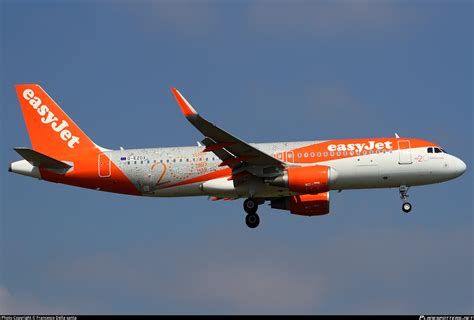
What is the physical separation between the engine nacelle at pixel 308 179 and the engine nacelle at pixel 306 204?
4.00m

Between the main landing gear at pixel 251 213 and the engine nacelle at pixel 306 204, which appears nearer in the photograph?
the main landing gear at pixel 251 213

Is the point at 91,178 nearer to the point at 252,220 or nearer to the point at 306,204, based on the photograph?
the point at 252,220

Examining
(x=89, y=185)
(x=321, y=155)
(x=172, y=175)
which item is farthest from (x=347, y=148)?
(x=89, y=185)

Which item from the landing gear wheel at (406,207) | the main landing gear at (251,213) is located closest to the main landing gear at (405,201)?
the landing gear wheel at (406,207)

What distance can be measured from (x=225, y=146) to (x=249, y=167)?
2.65 meters

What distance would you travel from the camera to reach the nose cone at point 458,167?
56.8m

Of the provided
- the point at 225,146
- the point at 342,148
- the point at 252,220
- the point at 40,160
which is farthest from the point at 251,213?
the point at 40,160

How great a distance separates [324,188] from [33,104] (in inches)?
755

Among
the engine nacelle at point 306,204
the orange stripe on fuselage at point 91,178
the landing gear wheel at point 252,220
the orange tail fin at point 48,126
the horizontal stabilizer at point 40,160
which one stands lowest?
the landing gear wheel at point 252,220

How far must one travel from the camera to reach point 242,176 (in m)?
56.7

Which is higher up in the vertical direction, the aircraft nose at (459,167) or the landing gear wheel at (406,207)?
the aircraft nose at (459,167)

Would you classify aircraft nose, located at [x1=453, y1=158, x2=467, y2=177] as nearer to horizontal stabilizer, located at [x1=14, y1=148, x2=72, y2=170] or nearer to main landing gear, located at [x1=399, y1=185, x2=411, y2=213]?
main landing gear, located at [x1=399, y1=185, x2=411, y2=213]

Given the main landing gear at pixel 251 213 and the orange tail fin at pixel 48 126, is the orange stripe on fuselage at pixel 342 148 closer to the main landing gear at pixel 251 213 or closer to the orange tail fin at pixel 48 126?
the main landing gear at pixel 251 213

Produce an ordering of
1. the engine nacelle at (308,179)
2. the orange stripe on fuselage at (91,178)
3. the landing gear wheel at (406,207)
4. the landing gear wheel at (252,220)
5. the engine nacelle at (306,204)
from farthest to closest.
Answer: the engine nacelle at (306,204) → the landing gear wheel at (252,220) → the orange stripe on fuselage at (91,178) → the landing gear wheel at (406,207) → the engine nacelle at (308,179)
